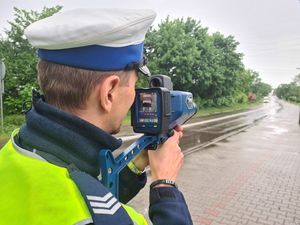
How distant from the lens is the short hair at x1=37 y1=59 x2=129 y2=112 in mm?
1031

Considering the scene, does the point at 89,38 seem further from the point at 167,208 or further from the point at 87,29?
the point at 167,208

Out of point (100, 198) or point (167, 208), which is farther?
point (167, 208)

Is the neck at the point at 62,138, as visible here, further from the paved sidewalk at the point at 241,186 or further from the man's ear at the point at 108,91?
the paved sidewalk at the point at 241,186

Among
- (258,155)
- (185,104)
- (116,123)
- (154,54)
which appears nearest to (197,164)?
(258,155)

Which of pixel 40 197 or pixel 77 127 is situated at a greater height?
pixel 77 127

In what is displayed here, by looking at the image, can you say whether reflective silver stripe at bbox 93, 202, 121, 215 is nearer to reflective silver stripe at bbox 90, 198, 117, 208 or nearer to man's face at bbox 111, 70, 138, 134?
reflective silver stripe at bbox 90, 198, 117, 208

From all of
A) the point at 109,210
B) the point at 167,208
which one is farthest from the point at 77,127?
the point at 167,208

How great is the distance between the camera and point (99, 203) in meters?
0.82

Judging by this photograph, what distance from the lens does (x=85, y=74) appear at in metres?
1.03

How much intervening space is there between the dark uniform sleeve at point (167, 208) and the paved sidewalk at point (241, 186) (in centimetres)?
361

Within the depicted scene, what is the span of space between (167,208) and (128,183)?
0.45 metres

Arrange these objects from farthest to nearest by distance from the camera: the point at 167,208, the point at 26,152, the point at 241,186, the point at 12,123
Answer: the point at 12,123 → the point at 241,186 → the point at 167,208 → the point at 26,152

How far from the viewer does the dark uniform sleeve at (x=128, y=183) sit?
1.52 metres

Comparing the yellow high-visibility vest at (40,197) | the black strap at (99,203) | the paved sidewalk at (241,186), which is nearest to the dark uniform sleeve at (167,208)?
the black strap at (99,203)
